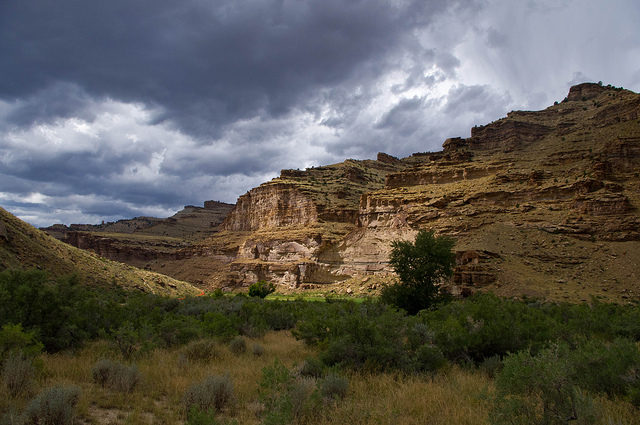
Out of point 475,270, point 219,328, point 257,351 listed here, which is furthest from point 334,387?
point 475,270

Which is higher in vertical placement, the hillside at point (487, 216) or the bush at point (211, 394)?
the hillside at point (487, 216)

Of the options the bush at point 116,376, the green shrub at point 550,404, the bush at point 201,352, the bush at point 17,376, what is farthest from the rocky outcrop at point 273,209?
the green shrub at point 550,404

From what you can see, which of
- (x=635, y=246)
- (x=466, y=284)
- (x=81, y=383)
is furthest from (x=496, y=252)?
(x=81, y=383)

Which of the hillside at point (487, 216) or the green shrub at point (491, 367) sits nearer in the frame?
the green shrub at point (491, 367)

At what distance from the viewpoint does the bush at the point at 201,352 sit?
8.20m

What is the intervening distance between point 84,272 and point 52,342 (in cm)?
2166

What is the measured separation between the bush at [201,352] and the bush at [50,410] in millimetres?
3738

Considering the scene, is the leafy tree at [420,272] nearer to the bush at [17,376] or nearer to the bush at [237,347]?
the bush at [237,347]

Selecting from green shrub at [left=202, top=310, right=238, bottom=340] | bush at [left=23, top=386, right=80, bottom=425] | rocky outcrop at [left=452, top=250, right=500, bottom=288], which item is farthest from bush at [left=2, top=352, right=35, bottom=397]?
rocky outcrop at [left=452, top=250, right=500, bottom=288]

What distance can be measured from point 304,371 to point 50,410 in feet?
13.8

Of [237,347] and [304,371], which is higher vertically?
[304,371]

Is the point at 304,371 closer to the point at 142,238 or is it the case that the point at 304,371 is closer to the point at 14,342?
→ the point at 14,342

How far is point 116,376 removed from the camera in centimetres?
596

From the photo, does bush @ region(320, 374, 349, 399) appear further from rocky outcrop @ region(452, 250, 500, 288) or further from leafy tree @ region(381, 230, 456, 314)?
rocky outcrop @ region(452, 250, 500, 288)
